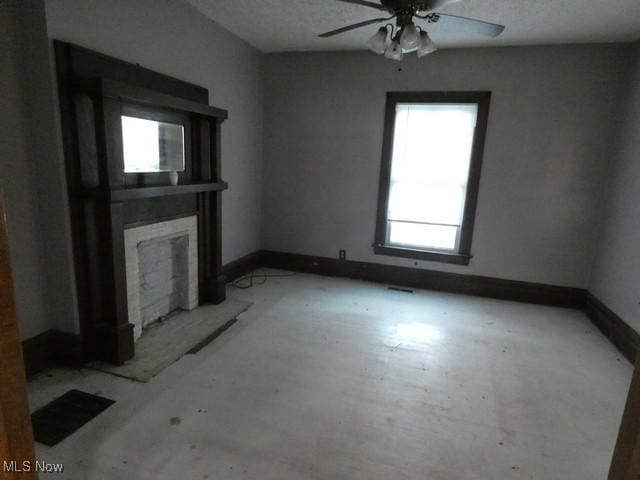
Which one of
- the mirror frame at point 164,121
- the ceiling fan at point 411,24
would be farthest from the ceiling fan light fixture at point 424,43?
the mirror frame at point 164,121

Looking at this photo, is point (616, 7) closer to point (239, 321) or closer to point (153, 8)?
point (153, 8)

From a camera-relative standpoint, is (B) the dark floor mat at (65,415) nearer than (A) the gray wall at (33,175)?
Yes

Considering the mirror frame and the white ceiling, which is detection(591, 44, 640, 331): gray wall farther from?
the mirror frame

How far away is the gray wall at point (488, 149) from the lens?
3.55 m

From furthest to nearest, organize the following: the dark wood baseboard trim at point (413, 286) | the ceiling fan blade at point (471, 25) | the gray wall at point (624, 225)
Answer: the gray wall at point (624, 225)
the dark wood baseboard trim at point (413, 286)
the ceiling fan blade at point (471, 25)

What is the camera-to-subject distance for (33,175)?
84.4 inches

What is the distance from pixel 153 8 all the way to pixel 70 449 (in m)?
2.86

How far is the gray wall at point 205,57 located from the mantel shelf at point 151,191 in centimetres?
74

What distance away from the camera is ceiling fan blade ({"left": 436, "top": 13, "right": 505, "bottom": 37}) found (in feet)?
6.89

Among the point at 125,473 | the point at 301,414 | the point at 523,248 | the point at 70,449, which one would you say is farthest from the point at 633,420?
the point at 523,248

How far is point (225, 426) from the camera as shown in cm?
192

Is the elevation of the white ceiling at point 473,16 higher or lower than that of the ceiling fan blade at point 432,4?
higher

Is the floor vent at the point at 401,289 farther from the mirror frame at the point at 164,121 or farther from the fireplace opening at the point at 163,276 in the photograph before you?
the mirror frame at the point at 164,121

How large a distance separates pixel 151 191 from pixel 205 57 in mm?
1536
